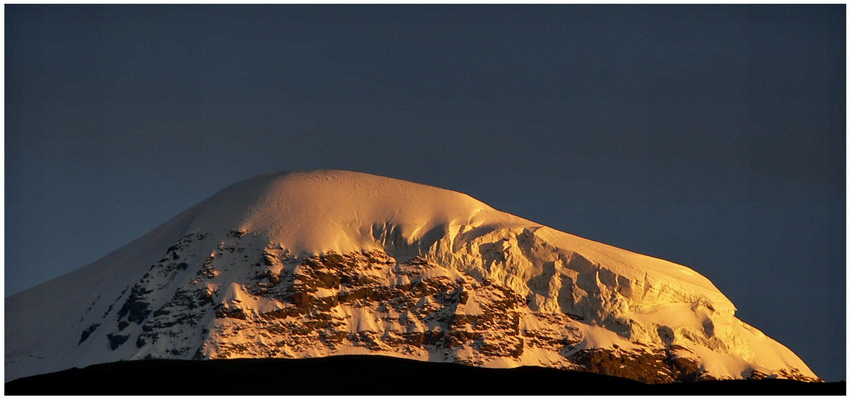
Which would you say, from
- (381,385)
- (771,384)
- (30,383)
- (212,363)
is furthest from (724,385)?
(30,383)

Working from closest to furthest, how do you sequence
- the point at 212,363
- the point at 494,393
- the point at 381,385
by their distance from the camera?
1. the point at 494,393
2. the point at 381,385
3. the point at 212,363

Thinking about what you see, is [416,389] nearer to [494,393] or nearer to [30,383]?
[494,393]

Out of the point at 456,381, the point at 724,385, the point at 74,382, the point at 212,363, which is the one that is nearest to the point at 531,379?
the point at 456,381

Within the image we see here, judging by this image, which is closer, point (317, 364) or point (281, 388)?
point (281, 388)

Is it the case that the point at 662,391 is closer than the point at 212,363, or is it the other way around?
the point at 662,391

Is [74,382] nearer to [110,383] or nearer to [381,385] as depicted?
[110,383]

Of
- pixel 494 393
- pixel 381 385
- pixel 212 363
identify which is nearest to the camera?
pixel 494 393
